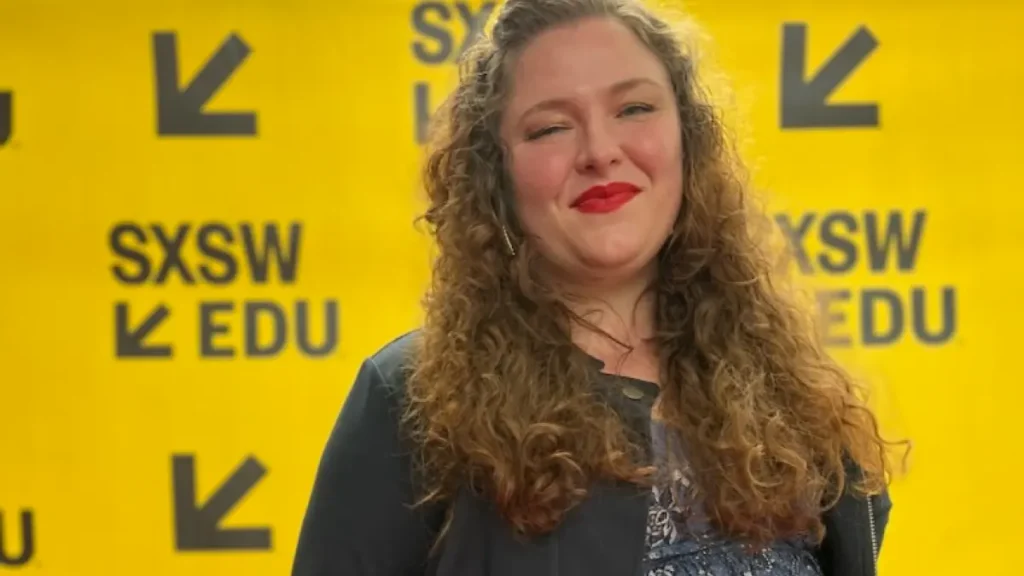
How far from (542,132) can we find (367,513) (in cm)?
42

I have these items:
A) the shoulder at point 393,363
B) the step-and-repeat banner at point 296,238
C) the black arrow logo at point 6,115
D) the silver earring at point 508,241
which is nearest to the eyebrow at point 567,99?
the silver earring at point 508,241

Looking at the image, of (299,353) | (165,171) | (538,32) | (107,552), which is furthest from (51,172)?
(538,32)

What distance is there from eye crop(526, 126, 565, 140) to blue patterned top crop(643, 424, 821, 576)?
0.33m

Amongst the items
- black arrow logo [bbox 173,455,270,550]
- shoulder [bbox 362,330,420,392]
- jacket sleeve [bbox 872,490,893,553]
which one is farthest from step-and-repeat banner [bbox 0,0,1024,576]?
shoulder [bbox 362,330,420,392]

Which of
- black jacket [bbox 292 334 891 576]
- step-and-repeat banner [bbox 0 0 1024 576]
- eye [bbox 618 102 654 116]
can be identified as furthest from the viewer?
step-and-repeat banner [bbox 0 0 1024 576]

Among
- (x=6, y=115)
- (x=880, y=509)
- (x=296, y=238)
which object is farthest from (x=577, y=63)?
(x=6, y=115)

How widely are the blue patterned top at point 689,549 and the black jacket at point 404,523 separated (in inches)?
0.9

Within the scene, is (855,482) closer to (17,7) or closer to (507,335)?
(507,335)

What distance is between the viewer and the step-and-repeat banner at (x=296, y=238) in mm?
1749

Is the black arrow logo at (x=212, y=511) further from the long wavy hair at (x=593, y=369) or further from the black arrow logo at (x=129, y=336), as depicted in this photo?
the long wavy hair at (x=593, y=369)

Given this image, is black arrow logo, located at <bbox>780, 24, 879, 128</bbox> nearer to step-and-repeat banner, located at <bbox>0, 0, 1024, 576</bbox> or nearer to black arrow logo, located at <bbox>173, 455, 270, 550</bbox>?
step-and-repeat banner, located at <bbox>0, 0, 1024, 576</bbox>

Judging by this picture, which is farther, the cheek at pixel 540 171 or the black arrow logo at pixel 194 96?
the black arrow logo at pixel 194 96

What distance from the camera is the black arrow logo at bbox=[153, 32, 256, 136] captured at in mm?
1757

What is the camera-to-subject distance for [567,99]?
1024 mm
